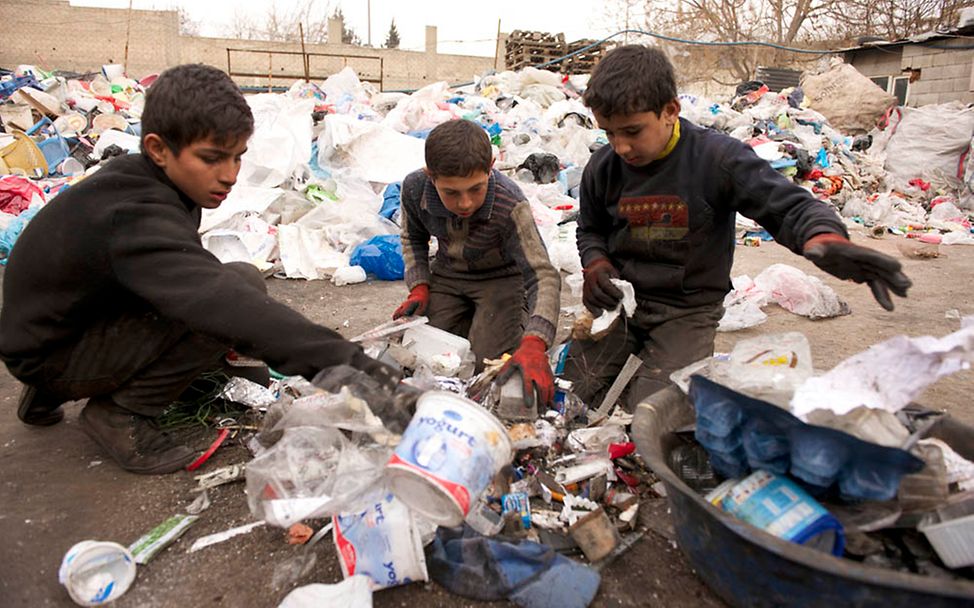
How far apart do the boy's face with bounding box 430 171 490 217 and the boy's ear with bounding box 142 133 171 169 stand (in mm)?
992

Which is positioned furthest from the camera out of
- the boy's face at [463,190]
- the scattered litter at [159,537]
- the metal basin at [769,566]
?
the boy's face at [463,190]

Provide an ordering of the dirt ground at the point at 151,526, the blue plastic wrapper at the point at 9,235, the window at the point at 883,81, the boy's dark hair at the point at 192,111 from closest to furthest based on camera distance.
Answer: the dirt ground at the point at 151,526 < the boy's dark hair at the point at 192,111 < the blue plastic wrapper at the point at 9,235 < the window at the point at 883,81

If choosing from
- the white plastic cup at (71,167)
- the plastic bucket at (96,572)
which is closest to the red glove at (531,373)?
the plastic bucket at (96,572)

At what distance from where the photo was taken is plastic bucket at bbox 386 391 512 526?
122 cm

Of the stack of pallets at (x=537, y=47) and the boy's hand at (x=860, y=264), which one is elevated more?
the stack of pallets at (x=537, y=47)

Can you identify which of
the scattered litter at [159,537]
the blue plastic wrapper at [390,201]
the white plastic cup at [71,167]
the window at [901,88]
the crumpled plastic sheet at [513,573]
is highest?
the window at [901,88]

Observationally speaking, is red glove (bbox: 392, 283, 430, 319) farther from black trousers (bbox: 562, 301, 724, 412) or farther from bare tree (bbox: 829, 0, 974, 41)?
bare tree (bbox: 829, 0, 974, 41)

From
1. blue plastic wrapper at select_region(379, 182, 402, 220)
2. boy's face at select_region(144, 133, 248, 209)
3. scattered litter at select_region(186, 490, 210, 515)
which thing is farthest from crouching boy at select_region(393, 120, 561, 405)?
blue plastic wrapper at select_region(379, 182, 402, 220)

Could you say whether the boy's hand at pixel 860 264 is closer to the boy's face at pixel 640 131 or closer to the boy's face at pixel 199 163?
the boy's face at pixel 640 131

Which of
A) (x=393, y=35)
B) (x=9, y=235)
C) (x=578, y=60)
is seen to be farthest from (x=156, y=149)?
(x=393, y=35)

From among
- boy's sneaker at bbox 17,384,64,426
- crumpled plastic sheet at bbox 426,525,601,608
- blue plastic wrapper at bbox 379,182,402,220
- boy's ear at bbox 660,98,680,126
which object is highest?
boy's ear at bbox 660,98,680,126

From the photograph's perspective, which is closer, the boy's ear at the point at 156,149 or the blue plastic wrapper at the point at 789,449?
the blue plastic wrapper at the point at 789,449

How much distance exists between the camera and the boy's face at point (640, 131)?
7.04 feet

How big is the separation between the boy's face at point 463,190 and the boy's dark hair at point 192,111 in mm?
828
